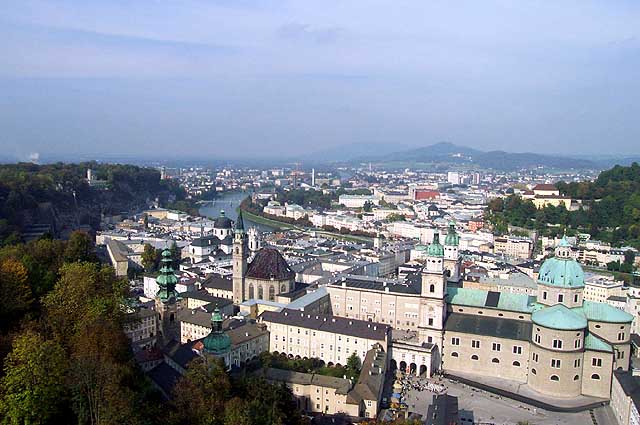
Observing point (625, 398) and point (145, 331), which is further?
point (145, 331)

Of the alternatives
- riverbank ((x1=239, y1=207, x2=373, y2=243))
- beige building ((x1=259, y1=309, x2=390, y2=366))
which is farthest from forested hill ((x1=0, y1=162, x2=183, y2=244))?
beige building ((x1=259, y1=309, x2=390, y2=366))

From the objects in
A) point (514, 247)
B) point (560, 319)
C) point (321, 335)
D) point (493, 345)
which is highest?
point (560, 319)

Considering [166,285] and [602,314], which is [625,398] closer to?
[602,314]

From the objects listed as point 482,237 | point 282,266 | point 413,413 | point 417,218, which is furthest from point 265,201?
point 413,413

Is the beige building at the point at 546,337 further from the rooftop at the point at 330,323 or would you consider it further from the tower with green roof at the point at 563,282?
the rooftop at the point at 330,323

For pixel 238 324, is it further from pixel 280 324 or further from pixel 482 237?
pixel 482 237

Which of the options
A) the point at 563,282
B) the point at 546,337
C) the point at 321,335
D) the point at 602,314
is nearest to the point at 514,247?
the point at 602,314
